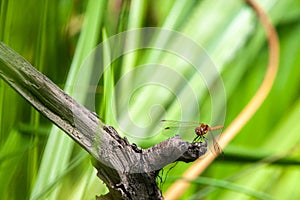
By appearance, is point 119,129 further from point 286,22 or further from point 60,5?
point 286,22

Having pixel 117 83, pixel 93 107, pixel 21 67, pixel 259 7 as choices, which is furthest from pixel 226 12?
pixel 21 67

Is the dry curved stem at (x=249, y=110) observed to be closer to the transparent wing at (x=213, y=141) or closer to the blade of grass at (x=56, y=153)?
the transparent wing at (x=213, y=141)

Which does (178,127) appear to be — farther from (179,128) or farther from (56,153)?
(56,153)

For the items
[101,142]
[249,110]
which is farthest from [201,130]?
[249,110]

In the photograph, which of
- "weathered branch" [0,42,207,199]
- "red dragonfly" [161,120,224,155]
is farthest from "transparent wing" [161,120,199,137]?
"weathered branch" [0,42,207,199]

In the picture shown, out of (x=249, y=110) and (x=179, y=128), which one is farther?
(x=249, y=110)

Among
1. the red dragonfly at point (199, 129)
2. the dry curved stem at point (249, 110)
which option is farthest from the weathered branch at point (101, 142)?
the dry curved stem at point (249, 110)

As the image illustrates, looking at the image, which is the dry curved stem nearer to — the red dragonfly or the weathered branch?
the red dragonfly
